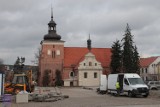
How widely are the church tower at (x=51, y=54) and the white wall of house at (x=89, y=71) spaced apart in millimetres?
6504

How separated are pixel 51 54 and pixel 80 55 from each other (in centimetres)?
1011

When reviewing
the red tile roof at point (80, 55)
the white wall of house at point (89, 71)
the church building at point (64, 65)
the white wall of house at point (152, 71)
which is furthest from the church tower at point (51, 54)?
the white wall of house at point (152, 71)

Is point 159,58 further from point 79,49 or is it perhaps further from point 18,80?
point 18,80

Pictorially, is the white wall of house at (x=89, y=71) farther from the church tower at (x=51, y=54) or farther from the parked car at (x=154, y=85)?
the parked car at (x=154, y=85)

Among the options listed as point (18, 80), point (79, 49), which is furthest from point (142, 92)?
point (79, 49)

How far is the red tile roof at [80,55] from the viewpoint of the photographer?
99.5 metres

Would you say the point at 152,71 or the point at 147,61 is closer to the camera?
the point at 152,71

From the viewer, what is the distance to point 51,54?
9619 cm

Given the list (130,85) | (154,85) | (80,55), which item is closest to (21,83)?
(130,85)

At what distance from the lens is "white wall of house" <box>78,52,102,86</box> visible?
308 ft

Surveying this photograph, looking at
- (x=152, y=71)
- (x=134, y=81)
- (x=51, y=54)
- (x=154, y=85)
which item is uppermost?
(x=51, y=54)

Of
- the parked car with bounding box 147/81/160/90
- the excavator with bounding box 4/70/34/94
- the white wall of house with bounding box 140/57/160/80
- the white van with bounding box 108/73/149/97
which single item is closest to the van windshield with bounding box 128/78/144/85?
the white van with bounding box 108/73/149/97

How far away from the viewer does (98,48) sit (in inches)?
4186

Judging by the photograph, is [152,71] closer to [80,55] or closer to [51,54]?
[80,55]
